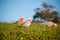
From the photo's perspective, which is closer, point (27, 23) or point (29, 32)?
point (29, 32)

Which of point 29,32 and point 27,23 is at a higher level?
point 27,23

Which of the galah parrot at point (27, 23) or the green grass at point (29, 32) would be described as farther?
the galah parrot at point (27, 23)

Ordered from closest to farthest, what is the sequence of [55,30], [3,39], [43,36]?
[3,39] → [43,36] → [55,30]

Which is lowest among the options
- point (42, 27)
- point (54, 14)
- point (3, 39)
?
point (3, 39)

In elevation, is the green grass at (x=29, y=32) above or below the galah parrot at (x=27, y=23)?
below

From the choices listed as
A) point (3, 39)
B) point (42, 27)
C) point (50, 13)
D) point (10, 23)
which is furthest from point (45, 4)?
point (3, 39)

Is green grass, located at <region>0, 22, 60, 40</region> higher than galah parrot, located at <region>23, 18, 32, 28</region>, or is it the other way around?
galah parrot, located at <region>23, 18, 32, 28</region>

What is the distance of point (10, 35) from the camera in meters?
2.62

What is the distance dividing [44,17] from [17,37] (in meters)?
0.65

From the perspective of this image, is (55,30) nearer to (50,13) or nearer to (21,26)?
(50,13)

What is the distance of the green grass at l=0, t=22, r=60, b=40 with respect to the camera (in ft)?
8.63

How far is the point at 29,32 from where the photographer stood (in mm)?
2768

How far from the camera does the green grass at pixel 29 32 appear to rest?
2631mm

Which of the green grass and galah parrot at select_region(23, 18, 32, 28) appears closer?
the green grass
